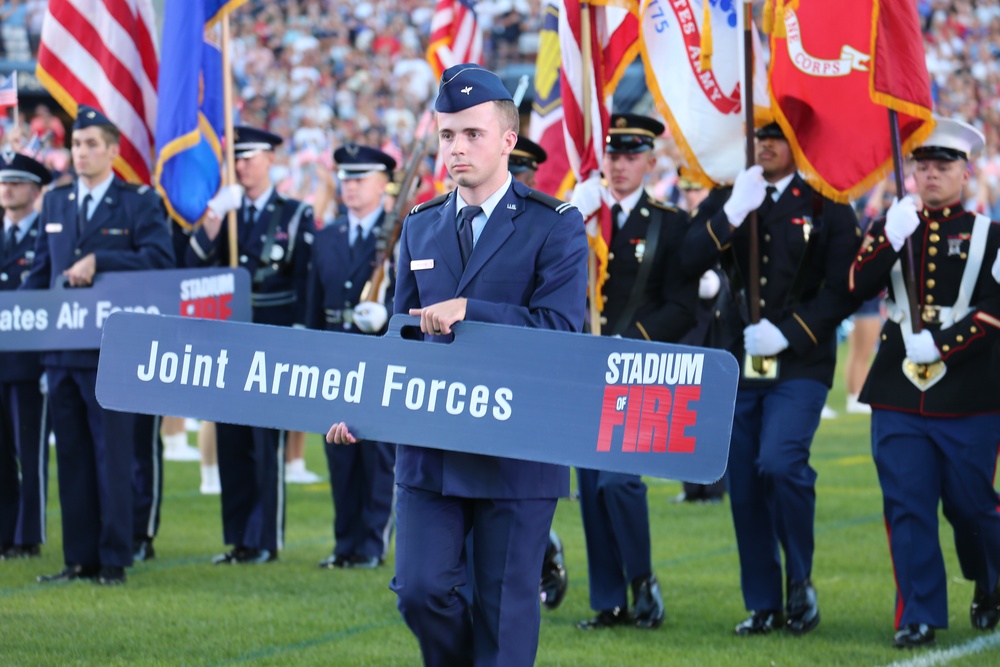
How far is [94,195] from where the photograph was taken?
325 inches

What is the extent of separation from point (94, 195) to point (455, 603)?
178 inches

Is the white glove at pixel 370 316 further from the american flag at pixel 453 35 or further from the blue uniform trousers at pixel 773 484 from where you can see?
the blue uniform trousers at pixel 773 484

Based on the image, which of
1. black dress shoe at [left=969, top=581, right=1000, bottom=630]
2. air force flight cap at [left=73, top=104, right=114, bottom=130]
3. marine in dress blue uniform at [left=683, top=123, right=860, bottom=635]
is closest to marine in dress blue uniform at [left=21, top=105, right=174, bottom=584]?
air force flight cap at [left=73, top=104, right=114, bottom=130]

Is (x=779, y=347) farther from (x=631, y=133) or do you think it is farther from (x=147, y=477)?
(x=147, y=477)

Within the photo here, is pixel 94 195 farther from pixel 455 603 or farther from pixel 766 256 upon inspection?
pixel 455 603

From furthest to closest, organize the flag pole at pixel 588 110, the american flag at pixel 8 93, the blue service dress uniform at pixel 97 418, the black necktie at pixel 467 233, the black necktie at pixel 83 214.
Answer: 1. the american flag at pixel 8 93
2. the black necktie at pixel 83 214
3. the blue service dress uniform at pixel 97 418
4. the flag pole at pixel 588 110
5. the black necktie at pixel 467 233

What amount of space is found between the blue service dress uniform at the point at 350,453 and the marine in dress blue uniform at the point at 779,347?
8.61 ft

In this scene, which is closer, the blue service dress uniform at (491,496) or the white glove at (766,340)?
the blue service dress uniform at (491,496)

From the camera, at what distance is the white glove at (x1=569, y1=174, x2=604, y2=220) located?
7.31m

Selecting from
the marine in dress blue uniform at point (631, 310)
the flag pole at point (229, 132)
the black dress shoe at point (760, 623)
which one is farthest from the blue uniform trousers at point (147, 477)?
the black dress shoe at point (760, 623)

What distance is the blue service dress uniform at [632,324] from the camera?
727 cm

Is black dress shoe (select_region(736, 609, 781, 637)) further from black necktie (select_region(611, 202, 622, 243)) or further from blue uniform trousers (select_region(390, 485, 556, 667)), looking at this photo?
blue uniform trousers (select_region(390, 485, 556, 667))

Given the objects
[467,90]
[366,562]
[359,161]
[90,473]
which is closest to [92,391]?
[90,473]

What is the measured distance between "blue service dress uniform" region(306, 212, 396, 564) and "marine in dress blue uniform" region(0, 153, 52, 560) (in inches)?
71.1
